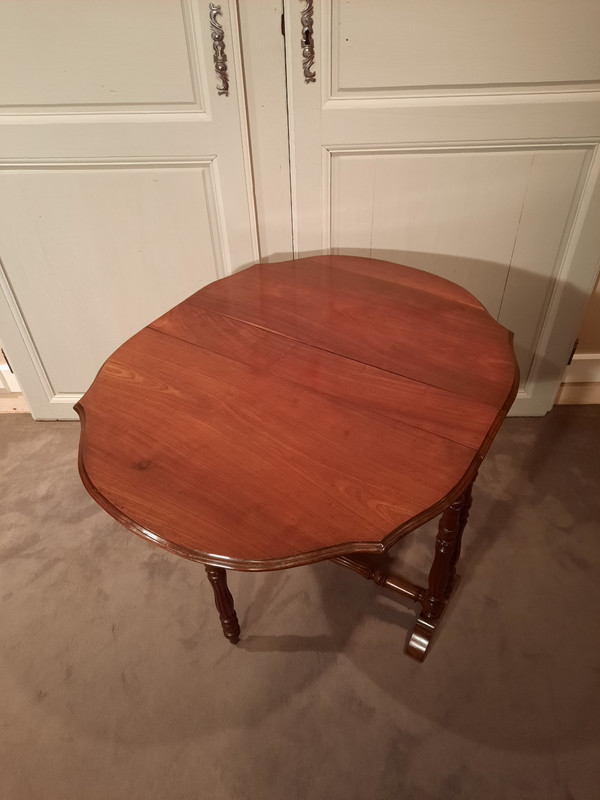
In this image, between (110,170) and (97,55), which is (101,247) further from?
(97,55)

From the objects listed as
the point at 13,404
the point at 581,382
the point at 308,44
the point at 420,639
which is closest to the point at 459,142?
the point at 308,44

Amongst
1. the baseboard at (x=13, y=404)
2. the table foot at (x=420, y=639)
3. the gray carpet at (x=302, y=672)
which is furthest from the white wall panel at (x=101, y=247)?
the table foot at (x=420, y=639)

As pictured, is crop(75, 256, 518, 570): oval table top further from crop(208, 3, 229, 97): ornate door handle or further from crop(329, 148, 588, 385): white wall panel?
crop(208, 3, 229, 97): ornate door handle

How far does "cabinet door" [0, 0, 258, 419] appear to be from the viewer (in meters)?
1.35

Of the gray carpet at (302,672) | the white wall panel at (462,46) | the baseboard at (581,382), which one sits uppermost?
the white wall panel at (462,46)

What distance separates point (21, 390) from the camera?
218 centimetres

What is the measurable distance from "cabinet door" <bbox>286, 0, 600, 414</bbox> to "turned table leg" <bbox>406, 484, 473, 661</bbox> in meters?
0.87

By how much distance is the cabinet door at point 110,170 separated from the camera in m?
1.35

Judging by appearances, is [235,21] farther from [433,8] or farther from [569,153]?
[569,153]

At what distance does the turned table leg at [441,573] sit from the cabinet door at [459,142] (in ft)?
2.86

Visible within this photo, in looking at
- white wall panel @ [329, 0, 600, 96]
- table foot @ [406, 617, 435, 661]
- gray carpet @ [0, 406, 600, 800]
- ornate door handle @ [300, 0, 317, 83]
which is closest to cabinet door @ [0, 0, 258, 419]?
ornate door handle @ [300, 0, 317, 83]

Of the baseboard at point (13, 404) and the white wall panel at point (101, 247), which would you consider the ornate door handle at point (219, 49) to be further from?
the baseboard at point (13, 404)

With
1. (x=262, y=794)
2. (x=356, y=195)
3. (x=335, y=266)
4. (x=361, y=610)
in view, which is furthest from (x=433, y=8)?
(x=262, y=794)

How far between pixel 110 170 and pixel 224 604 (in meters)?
1.28
